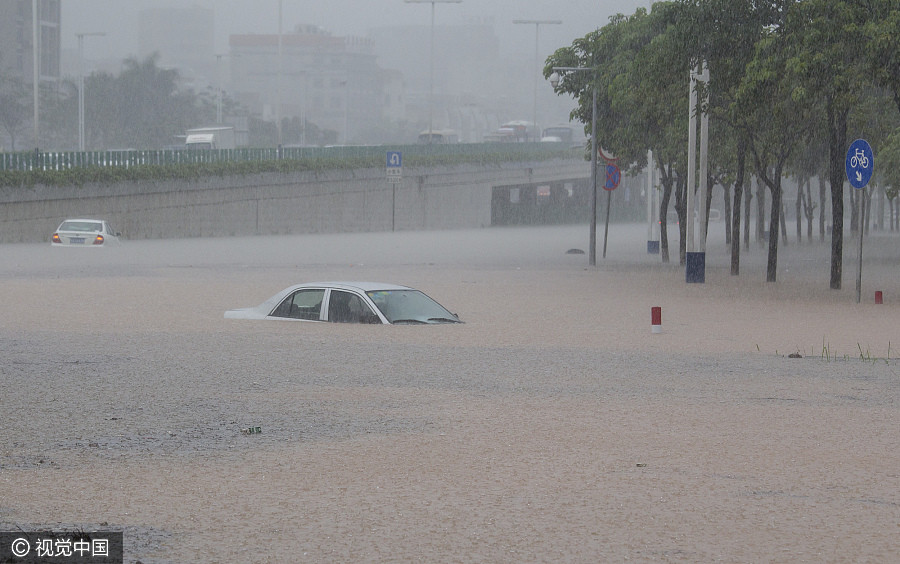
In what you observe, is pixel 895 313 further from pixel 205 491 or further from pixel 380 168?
pixel 380 168

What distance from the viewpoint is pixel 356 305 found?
1947 cm

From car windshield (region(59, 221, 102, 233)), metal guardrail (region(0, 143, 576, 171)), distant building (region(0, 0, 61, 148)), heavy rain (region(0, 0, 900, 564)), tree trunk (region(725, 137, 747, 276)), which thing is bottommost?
heavy rain (region(0, 0, 900, 564))

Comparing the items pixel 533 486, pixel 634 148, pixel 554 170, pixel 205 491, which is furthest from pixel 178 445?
pixel 554 170

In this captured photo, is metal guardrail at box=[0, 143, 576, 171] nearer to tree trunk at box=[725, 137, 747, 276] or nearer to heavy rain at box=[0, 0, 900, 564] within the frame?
heavy rain at box=[0, 0, 900, 564]

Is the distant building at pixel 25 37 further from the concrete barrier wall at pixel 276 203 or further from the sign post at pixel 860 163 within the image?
the sign post at pixel 860 163

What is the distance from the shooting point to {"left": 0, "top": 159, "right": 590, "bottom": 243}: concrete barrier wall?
5306 cm

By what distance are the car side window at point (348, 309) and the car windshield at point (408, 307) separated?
0.21 metres

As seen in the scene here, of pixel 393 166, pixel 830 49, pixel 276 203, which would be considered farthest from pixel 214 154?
pixel 830 49

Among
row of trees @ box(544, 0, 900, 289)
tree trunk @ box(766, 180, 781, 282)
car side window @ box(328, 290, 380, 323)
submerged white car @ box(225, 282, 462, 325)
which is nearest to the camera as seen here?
submerged white car @ box(225, 282, 462, 325)

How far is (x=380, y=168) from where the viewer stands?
7562 cm

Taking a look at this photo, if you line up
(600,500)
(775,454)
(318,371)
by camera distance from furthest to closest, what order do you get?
(318,371)
(775,454)
(600,500)

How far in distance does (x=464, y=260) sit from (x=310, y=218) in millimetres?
25169

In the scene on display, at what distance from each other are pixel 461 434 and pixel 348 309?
9119 mm

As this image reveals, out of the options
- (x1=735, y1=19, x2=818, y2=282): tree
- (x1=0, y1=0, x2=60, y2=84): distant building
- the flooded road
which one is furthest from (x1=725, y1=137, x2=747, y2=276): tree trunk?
(x1=0, y1=0, x2=60, y2=84): distant building
